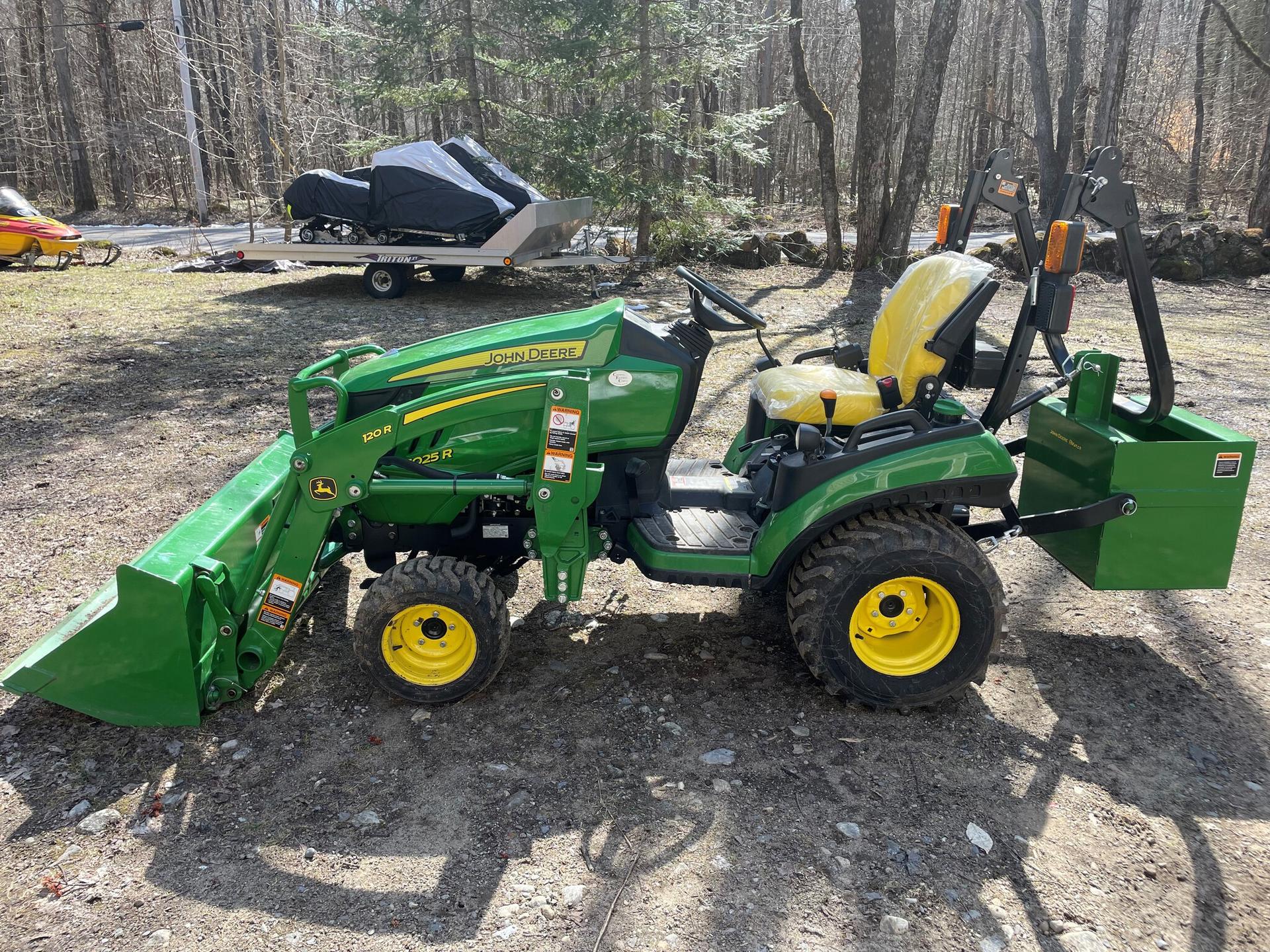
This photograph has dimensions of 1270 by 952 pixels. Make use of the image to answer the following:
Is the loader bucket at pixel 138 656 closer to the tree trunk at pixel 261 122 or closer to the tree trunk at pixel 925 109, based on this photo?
the tree trunk at pixel 925 109

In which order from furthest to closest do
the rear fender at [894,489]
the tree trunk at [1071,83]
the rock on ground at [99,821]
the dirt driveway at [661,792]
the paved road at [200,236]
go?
the tree trunk at [1071,83] < the paved road at [200,236] < the rear fender at [894,489] < the rock on ground at [99,821] < the dirt driveway at [661,792]

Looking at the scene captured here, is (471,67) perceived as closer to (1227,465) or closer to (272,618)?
(272,618)

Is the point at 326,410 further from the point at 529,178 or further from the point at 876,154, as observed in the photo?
the point at 876,154

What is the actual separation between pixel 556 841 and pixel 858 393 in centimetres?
208

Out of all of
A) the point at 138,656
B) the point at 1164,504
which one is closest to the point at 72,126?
the point at 138,656

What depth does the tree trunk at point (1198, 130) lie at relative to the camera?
880 inches

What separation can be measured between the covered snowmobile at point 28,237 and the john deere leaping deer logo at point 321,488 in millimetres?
13505

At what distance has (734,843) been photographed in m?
2.79

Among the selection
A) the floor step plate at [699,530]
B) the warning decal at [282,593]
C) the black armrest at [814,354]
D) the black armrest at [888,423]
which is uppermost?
the black armrest at [814,354]

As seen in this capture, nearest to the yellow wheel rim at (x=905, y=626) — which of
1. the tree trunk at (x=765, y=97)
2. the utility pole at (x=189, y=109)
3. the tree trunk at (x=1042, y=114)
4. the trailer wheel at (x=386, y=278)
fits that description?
the trailer wheel at (x=386, y=278)

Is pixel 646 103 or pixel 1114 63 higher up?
pixel 1114 63

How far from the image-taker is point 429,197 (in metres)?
11.5

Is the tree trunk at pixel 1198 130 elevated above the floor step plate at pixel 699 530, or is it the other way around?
the tree trunk at pixel 1198 130

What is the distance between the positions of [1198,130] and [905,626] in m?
23.9
